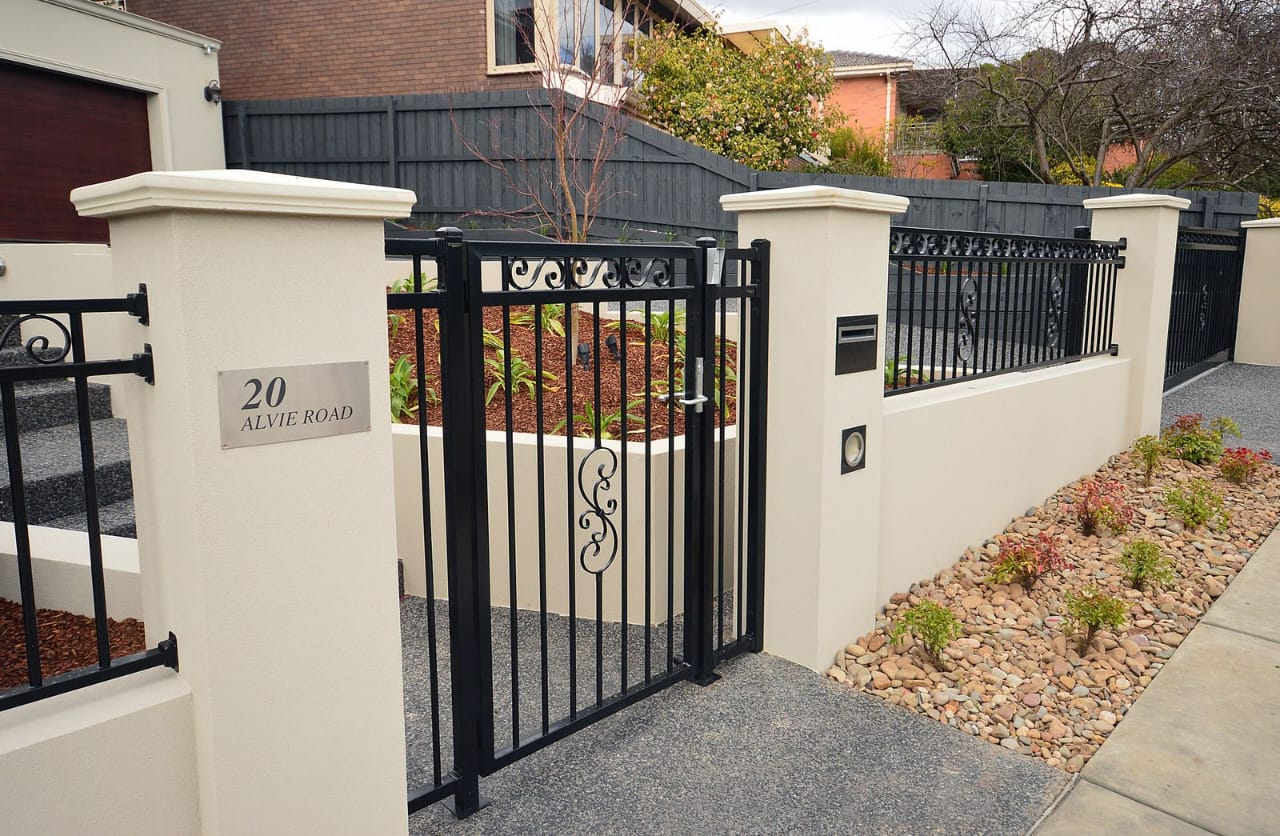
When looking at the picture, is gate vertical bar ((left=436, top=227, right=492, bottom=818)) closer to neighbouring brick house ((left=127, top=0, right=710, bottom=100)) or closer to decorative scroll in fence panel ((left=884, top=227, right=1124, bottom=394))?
decorative scroll in fence panel ((left=884, top=227, right=1124, bottom=394))

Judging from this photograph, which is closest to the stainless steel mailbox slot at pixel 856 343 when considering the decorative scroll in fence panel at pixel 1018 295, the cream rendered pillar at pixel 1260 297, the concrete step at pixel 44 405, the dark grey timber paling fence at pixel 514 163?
the decorative scroll in fence panel at pixel 1018 295

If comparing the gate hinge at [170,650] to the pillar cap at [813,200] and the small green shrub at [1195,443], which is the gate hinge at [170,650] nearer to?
the pillar cap at [813,200]

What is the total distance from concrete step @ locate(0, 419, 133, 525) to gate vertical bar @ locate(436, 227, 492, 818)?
8.25ft

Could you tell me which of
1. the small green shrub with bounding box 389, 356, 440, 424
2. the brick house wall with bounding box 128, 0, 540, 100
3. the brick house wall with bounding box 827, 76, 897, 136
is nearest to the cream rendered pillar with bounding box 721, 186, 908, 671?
the small green shrub with bounding box 389, 356, 440, 424

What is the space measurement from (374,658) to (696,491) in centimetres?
160

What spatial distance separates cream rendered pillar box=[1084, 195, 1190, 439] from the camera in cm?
702

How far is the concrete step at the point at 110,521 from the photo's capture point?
445 centimetres

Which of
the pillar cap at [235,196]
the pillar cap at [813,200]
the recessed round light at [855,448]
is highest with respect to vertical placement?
the pillar cap at [813,200]

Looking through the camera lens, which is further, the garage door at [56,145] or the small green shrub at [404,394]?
the garage door at [56,145]

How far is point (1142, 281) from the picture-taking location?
23.4 feet

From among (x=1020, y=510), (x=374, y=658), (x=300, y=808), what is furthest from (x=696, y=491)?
(x=1020, y=510)

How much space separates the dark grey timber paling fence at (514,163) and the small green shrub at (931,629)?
7.43 m

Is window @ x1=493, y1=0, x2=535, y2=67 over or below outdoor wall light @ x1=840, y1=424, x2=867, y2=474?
over

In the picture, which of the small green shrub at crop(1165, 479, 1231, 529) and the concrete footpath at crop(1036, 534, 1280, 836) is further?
the small green shrub at crop(1165, 479, 1231, 529)
